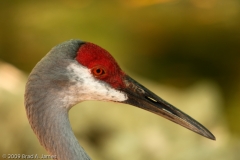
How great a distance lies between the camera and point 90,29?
3986 mm

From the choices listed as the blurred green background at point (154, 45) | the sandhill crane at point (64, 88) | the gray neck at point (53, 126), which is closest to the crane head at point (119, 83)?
the sandhill crane at point (64, 88)

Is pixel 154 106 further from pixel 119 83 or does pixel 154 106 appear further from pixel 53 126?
pixel 53 126

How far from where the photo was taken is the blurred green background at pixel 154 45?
10.0 ft

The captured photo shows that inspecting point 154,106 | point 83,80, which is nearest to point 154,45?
point 154,106

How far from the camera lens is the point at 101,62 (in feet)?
5.85

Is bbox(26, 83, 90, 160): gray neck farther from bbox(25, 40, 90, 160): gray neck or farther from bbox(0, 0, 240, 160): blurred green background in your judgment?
bbox(0, 0, 240, 160): blurred green background

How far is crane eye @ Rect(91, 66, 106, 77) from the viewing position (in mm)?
1777

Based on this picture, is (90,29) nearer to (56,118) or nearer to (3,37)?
(3,37)

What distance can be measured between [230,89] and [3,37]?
6.57ft

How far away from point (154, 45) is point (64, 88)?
97.1 inches

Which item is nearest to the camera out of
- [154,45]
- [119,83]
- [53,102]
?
[53,102]

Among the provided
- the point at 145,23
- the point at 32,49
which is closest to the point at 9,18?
the point at 32,49

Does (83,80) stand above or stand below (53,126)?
above

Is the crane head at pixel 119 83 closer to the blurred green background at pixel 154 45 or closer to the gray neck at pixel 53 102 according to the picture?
the gray neck at pixel 53 102
